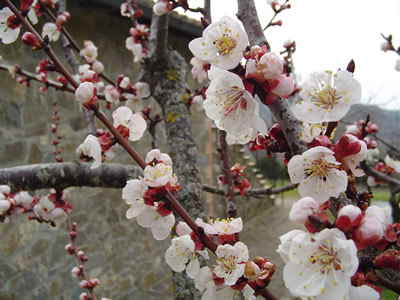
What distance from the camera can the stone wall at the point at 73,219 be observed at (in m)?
2.96

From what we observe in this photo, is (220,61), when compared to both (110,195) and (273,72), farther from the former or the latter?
(110,195)

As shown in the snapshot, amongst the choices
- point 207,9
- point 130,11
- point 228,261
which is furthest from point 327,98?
point 130,11

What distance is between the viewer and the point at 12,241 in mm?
2932

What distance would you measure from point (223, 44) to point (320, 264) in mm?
383

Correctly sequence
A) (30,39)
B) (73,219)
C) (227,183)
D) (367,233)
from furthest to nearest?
(73,219), (227,183), (30,39), (367,233)

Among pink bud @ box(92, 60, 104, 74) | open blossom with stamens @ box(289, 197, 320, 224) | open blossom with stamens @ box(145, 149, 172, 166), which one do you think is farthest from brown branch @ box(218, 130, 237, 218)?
pink bud @ box(92, 60, 104, 74)

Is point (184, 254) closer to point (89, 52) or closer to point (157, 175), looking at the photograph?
point (157, 175)

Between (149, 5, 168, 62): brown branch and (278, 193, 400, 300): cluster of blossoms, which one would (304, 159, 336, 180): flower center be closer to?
(278, 193, 400, 300): cluster of blossoms

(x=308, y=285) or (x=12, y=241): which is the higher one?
(x=308, y=285)

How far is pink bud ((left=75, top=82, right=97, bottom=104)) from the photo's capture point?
726mm

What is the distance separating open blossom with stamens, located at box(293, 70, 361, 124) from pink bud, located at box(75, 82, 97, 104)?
44cm

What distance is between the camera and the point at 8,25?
3.52 feet

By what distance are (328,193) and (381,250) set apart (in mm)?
107

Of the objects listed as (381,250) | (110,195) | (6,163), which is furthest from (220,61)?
(110,195)
